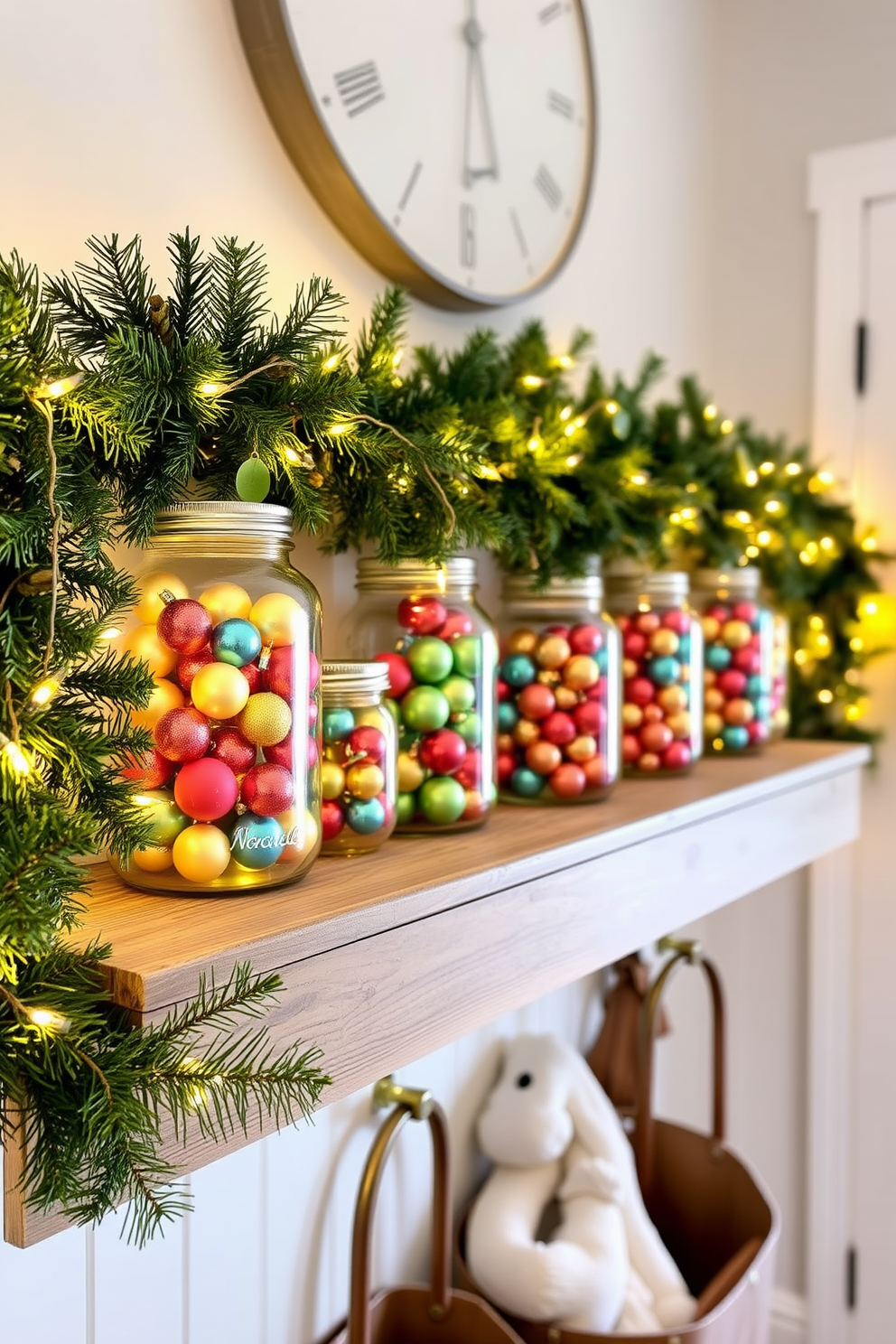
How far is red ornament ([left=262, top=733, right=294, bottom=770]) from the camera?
0.72 m

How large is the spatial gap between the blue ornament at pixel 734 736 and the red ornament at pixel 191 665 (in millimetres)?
955

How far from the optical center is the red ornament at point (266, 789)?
0.70 m

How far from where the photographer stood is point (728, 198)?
1.97 metres

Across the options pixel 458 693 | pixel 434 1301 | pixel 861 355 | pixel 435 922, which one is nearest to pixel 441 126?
pixel 458 693

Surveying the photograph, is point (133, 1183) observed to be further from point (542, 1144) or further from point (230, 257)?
point (542, 1144)

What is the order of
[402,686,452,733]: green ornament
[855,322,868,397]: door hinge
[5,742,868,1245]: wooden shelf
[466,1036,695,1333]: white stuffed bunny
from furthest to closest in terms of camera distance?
[855,322,868,397]: door hinge, [466,1036,695,1333]: white stuffed bunny, [402,686,452,733]: green ornament, [5,742,868,1245]: wooden shelf

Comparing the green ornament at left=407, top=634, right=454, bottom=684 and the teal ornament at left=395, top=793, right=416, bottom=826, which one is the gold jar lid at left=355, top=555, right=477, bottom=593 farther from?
the teal ornament at left=395, top=793, right=416, bottom=826

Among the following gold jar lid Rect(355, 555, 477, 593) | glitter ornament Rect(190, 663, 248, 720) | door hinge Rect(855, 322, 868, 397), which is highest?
door hinge Rect(855, 322, 868, 397)

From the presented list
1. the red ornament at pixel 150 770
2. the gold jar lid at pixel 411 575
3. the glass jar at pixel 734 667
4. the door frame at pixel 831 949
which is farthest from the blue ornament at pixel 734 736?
the red ornament at pixel 150 770

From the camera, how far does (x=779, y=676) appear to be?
1.61 m

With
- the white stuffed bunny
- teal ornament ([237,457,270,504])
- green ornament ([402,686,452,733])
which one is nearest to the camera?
teal ornament ([237,457,270,504])

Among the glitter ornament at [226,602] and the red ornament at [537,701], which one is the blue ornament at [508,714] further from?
the glitter ornament at [226,602]

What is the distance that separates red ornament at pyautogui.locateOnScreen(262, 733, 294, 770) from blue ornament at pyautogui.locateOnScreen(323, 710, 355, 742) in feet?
0.33

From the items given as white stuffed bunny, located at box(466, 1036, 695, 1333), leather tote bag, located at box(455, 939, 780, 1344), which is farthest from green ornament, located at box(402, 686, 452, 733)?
leather tote bag, located at box(455, 939, 780, 1344)
